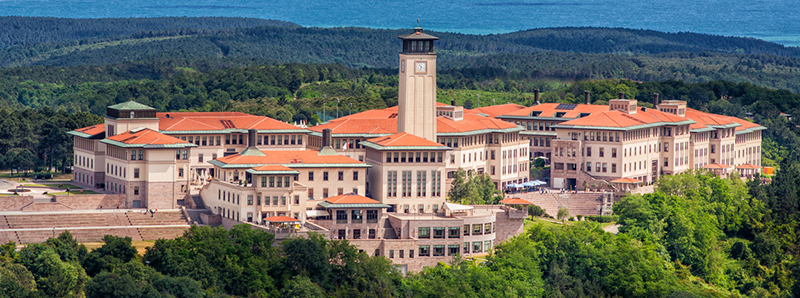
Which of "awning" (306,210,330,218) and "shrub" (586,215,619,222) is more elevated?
"awning" (306,210,330,218)

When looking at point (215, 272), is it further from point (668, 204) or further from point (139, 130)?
point (668, 204)

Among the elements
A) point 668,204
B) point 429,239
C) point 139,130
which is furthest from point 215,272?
point 668,204

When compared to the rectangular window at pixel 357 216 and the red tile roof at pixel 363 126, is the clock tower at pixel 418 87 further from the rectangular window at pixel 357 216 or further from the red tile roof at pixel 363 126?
the rectangular window at pixel 357 216

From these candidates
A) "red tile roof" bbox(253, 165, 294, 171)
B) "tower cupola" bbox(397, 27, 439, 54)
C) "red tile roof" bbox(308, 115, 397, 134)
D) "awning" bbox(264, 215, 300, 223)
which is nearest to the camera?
"awning" bbox(264, 215, 300, 223)

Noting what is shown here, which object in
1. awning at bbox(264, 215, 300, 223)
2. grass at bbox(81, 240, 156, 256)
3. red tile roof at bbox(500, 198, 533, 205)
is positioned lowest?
grass at bbox(81, 240, 156, 256)

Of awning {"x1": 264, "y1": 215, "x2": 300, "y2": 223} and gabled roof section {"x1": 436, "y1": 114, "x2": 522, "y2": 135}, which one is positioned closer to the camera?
awning {"x1": 264, "y1": 215, "x2": 300, "y2": 223}

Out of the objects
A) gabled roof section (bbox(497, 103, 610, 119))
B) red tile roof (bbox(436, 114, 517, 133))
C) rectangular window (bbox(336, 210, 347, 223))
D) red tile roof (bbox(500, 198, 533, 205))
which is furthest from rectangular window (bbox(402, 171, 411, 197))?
gabled roof section (bbox(497, 103, 610, 119))

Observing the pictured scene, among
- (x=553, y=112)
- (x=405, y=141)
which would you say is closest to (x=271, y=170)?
(x=405, y=141)

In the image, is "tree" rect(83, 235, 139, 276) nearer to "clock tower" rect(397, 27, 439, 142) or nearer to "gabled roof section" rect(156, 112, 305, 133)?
"gabled roof section" rect(156, 112, 305, 133)

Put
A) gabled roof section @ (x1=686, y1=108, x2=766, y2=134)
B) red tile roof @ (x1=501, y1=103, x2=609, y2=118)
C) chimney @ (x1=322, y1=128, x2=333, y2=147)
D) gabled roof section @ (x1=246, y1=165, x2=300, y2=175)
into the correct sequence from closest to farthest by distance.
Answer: gabled roof section @ (x1=246, y1=165, x2=300, y2=175) → chimney @ (x1=322, y1=128, x2=333, y2=147) → red tile roof @ (x1=501, y1=103, x2=609, y2=118) → gabled roof section @ (x1=686, y1=108, x2=766, y2=134)
